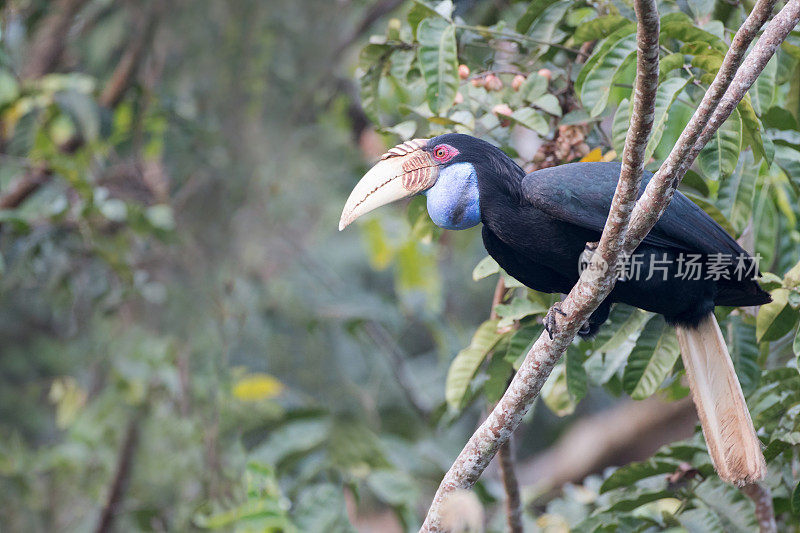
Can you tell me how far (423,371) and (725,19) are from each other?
3.22m

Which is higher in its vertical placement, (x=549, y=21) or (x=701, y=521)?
(x=549, y=21)

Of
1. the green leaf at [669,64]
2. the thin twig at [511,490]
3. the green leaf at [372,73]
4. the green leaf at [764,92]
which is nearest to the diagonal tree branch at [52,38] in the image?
the green leaf at [372,73]

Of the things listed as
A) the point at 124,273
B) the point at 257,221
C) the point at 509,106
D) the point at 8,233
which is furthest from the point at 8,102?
the point at 509,106

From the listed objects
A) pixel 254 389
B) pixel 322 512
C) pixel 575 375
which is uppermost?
pixel 575 375

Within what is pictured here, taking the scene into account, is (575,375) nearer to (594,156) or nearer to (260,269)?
(594,156)

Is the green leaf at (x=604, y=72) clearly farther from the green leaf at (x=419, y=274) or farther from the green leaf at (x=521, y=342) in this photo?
the green leaf at (x=419, y=274)

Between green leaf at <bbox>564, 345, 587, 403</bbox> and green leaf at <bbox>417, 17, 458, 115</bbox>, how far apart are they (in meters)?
0.74

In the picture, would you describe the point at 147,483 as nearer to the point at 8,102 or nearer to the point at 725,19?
the point at 8,102

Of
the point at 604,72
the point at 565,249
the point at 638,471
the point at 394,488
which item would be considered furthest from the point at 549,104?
the point at 394,488

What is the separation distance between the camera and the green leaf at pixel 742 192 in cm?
229

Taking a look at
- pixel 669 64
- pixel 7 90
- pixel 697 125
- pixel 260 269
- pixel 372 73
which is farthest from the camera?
pixel 260 269

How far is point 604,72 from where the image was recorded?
212 cm

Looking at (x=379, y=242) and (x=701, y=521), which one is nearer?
(x=701, y=521)

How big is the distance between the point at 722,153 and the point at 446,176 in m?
0.65
